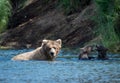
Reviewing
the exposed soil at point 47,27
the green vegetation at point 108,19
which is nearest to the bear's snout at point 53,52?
the green vegetation at point 108,19

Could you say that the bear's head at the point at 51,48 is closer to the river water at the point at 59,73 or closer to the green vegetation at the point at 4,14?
the river water at the point at 59,73

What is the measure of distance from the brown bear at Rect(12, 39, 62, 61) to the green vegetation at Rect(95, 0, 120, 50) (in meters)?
10.8

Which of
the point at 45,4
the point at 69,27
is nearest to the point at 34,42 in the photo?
the point at 69,27

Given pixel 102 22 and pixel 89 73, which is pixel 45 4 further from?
pixel 89 73

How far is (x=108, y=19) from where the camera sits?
4294cm

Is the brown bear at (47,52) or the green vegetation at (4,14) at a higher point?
the green vegetation at (4,14)

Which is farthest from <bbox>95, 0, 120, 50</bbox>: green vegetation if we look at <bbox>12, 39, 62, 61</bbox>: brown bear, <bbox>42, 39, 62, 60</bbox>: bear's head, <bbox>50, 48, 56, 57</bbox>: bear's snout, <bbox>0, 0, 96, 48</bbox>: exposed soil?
<bbox>50, 48, 56, 57</bbox>: bear's snout

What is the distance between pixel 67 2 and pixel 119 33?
687 inches

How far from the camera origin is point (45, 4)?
245ft

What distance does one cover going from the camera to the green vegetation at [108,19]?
4238cm

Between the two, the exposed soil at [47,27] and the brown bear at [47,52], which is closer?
the brown bear at [47,52]

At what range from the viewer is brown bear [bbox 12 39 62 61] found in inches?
1222

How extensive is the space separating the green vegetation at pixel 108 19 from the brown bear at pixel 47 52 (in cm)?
1081

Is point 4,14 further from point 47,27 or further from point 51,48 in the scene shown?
point 51,48
